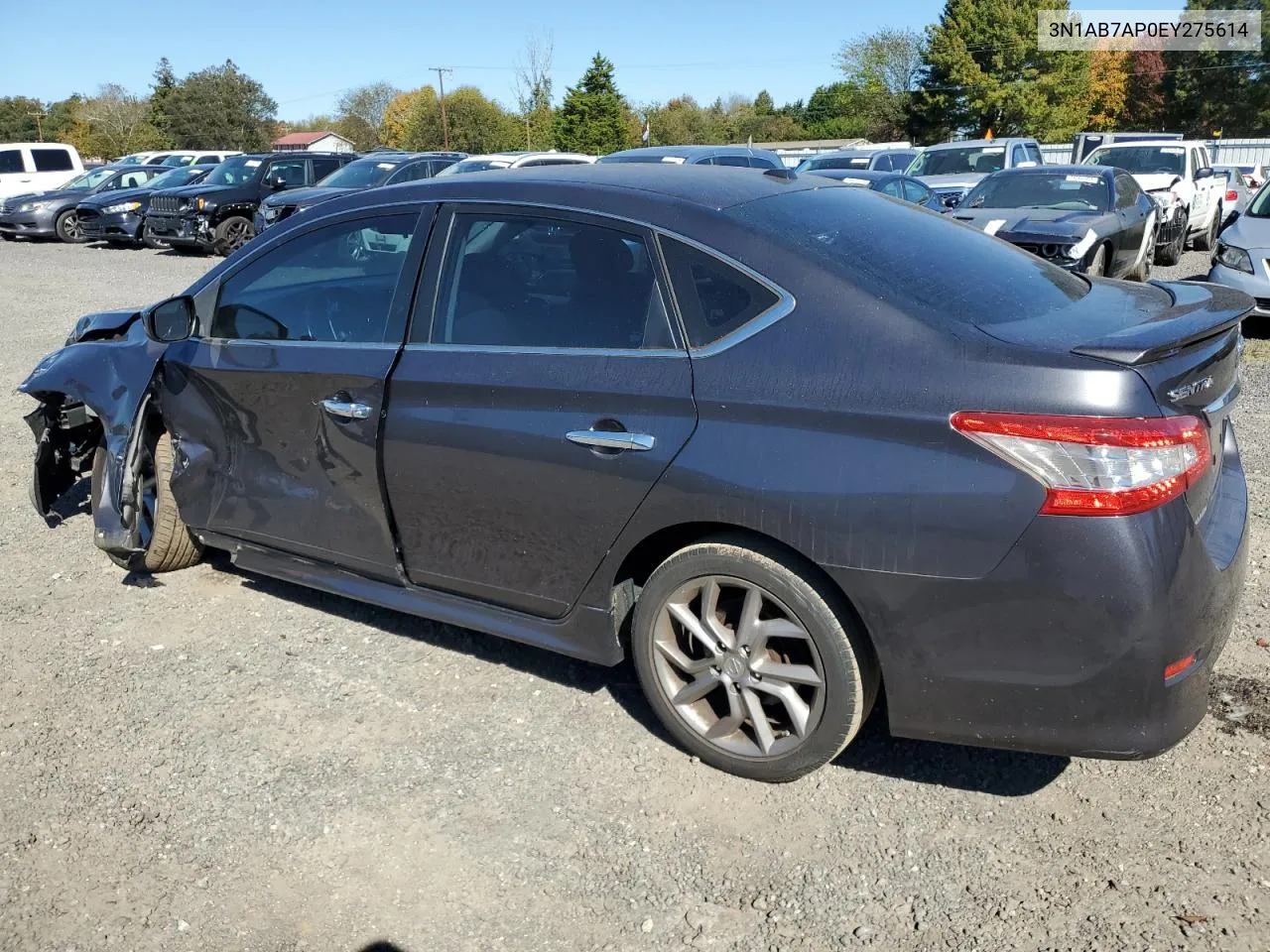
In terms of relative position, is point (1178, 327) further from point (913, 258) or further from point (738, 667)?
point (738, 667)

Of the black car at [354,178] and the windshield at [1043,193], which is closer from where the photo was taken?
the windshield at [1043,193]

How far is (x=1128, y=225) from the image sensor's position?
11047mm

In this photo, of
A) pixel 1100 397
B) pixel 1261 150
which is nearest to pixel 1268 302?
pixel 1100 397

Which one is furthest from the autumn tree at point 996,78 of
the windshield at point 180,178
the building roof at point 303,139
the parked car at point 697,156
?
the windshield at point 180,178

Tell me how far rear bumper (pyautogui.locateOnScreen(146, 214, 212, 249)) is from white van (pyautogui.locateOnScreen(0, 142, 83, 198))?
30.6ft

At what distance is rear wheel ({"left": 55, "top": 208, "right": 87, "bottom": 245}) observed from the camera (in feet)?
74.5

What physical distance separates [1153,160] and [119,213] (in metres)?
18.2

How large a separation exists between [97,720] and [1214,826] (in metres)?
3.51

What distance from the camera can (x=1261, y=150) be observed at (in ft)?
128

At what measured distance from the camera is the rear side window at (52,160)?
26078 millimetres

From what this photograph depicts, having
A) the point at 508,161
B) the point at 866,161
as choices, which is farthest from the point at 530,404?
the point at 866,161

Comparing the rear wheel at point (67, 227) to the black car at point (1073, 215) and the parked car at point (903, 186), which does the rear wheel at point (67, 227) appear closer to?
the parked car at point (903, 186)

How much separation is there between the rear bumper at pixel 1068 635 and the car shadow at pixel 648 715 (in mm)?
445

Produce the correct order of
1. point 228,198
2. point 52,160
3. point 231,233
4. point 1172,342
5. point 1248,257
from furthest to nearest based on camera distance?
point 52,160 < point 231,233 < point 228,198 < point 1248,257 < point 1172,342
